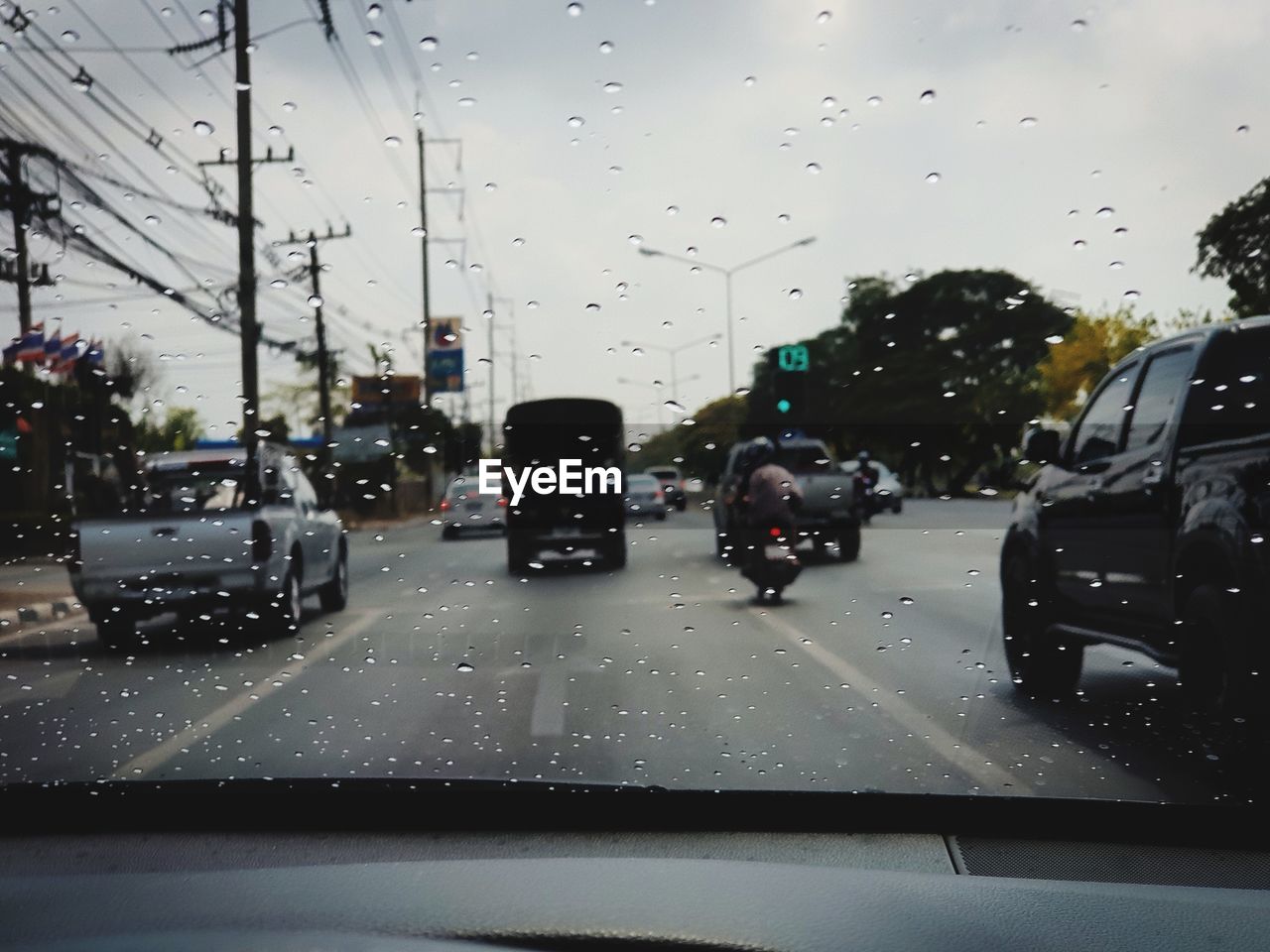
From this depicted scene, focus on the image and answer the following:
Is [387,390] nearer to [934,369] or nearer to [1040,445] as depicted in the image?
[934,369]

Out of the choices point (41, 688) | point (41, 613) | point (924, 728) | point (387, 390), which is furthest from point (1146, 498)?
point (41, 613)

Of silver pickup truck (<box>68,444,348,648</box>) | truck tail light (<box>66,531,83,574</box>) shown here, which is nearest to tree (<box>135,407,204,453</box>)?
silver pickup truck (<box>68,444,348,648</box>)

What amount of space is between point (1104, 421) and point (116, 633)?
5807 millimetres

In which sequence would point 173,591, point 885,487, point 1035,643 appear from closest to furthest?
1. point 885,487
2. point 1035,643
3. point 173,591

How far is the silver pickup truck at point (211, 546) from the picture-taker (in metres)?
5.84

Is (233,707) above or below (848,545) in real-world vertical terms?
below

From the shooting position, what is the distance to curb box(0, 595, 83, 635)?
704 centimetres

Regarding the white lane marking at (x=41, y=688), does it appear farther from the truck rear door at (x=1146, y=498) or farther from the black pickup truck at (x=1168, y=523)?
the truck rear door at (x=1146, y=498)

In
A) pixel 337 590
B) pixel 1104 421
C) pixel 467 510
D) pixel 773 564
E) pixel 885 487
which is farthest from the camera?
pixel 773 564

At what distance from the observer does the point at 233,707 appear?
632cm

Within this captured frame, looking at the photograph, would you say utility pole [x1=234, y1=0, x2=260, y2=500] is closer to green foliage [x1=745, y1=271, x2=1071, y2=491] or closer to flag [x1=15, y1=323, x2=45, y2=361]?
flag [x1=15, y1=323, x2=45, y2=361]

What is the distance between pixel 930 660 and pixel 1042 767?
2.59 meters

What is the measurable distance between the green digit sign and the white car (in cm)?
71

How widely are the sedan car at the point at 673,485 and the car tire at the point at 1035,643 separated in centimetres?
174
